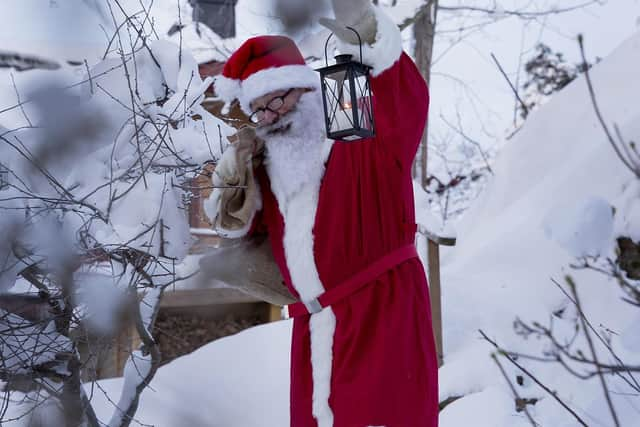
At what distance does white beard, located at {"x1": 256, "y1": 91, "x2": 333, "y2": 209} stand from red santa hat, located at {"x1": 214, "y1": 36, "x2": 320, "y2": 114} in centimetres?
7

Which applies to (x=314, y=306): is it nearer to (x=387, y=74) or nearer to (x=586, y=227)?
(x=387, y=74)

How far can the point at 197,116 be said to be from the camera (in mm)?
2385

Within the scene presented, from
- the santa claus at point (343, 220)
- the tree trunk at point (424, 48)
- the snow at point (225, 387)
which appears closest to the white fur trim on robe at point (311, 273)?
the santa claus at point (343, 220)

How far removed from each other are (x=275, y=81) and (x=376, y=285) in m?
0.70

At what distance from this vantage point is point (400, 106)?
2014 millimetres

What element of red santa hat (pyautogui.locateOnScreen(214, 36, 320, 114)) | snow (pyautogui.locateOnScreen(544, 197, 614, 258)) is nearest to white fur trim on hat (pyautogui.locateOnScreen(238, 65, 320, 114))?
red santa hat (pyautogui.locateOnScreen(214, 36, 320, 114))

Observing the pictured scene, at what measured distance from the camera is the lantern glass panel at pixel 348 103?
1.90 meters

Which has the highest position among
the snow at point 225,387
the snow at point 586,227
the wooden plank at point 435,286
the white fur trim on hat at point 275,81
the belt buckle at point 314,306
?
the snow at point 586,227

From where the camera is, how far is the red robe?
77.6 inches

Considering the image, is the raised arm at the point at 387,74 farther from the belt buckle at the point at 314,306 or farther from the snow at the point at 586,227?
the snow at the point at 586,227

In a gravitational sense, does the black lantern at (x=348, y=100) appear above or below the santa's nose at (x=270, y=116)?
below

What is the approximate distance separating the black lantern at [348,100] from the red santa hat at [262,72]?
0.73ft

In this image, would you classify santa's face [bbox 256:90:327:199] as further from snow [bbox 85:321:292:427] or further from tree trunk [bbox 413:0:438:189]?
tree trunk [bbox 413:0:438:189]

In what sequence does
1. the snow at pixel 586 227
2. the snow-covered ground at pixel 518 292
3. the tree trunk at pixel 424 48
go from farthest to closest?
the tree trunk at pixel 424 48, the snow at pixel 586 227, the snow-covered ground at pixel 518 292
